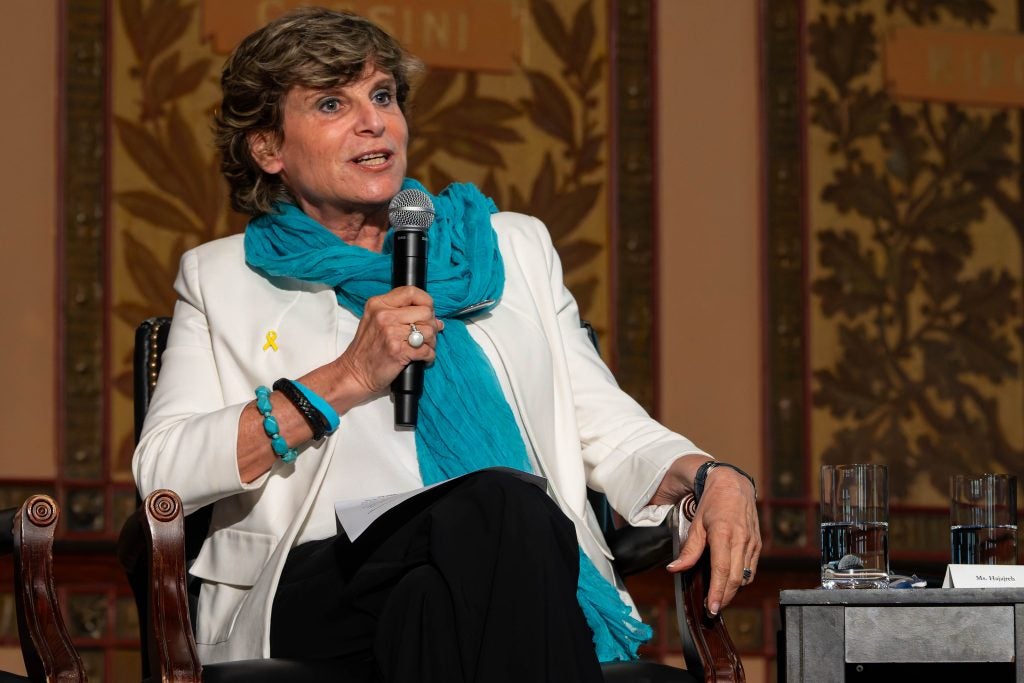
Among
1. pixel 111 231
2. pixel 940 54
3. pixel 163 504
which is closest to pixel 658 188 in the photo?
pixel 940 54

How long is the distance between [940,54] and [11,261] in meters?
2.26

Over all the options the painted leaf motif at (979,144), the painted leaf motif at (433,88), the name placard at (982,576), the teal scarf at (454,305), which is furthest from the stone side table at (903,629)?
the painted leaf motif at (979,144)

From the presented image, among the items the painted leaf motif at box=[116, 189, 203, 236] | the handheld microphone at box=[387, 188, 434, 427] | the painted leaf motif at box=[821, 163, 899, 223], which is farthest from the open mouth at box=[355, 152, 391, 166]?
the painted leaf motif at box=[821, 163, 899, 223]

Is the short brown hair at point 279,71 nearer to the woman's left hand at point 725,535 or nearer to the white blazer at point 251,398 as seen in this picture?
the white blazer at point 251,398

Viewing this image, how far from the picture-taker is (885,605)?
185 cm

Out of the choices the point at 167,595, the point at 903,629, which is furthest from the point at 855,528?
the point at 167,595

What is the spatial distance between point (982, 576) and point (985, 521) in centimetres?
12

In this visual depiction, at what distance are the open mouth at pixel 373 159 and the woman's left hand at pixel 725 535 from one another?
2.28 ft

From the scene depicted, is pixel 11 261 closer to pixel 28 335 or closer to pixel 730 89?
pixel 28 335

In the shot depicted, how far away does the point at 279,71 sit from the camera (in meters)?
2.29

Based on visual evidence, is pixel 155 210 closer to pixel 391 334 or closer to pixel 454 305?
pixel 454 305

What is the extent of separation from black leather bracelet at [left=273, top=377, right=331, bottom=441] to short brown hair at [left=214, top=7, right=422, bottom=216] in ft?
1.40

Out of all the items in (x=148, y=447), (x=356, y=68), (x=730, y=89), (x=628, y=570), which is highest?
(x=730, y=89)

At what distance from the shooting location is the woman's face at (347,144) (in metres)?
2.27
